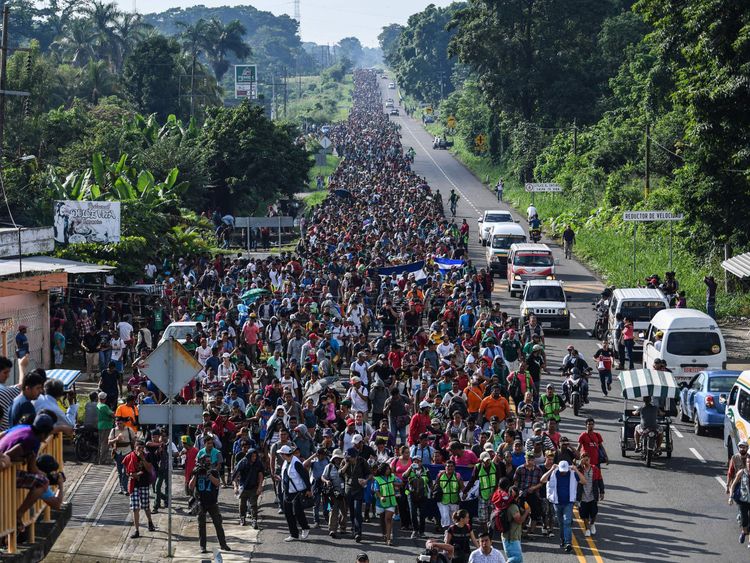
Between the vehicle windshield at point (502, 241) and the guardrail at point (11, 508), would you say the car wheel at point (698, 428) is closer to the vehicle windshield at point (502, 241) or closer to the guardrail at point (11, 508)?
the guardrail at point (11, 508)

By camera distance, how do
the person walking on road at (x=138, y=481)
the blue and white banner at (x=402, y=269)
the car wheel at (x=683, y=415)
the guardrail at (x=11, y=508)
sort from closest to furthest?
the guardrail at (x=11, y=508), the person walking on road at (x=138, y=481), the car wheel at (x=683, y=415), the blue and white banner at (x=402, y=269)

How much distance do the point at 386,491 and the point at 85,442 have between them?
7060 millimetres

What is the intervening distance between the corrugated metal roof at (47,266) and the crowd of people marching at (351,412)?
1257 mm

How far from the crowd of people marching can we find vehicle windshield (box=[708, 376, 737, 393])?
3108mm

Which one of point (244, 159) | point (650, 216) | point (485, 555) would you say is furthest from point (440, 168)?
point (485, 555)

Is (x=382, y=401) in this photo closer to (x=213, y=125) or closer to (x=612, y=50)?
(x=213, y=125)

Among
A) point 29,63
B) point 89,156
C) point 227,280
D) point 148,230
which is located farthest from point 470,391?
point 29,63

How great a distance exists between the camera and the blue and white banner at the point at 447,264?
4053 cm

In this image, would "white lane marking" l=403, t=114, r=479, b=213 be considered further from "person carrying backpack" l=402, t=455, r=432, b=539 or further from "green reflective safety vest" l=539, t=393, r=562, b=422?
"person carrying backpack" l=402, t=455, r=432, b=539

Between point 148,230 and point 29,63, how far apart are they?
31502mm

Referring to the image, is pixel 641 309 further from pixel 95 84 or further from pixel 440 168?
pixel 95 84

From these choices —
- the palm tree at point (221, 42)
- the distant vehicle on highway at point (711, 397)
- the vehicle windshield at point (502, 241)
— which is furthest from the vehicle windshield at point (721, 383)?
the palm tree at point (221, 42)

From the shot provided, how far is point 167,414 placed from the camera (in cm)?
1833

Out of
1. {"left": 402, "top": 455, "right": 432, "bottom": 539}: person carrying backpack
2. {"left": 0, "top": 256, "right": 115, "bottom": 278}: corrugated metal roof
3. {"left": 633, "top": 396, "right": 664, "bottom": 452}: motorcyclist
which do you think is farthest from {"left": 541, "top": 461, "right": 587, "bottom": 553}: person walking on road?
{"left": 0, "top": 256, "right": 115, "bottom": 278}: corrugated metal roof
